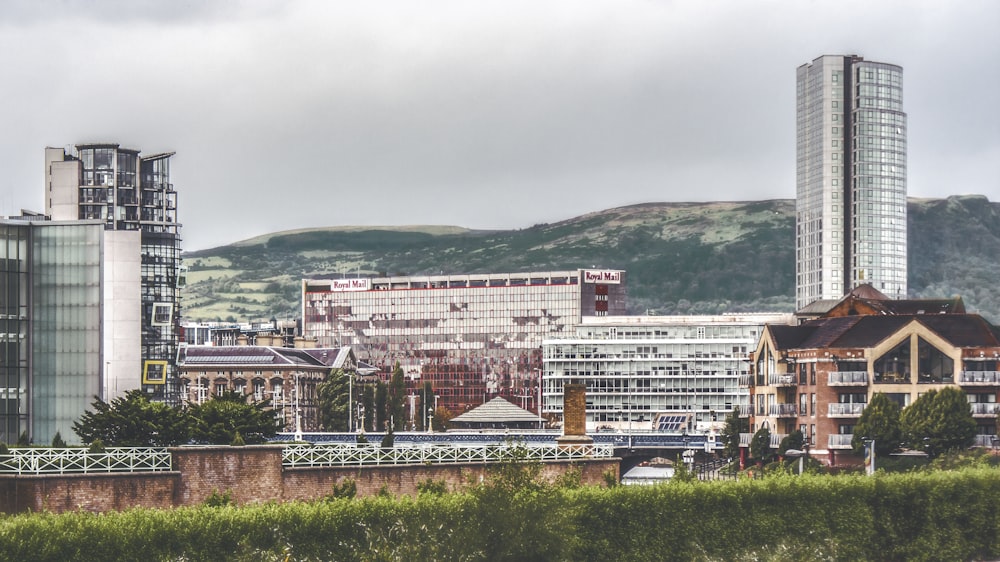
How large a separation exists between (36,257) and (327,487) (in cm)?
7275

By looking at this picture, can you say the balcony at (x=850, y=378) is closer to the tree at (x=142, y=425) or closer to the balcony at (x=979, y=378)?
the balcony at (x=979, y=378)

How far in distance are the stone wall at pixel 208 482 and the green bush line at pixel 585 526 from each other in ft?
15.3

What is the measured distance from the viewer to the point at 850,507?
322 feet

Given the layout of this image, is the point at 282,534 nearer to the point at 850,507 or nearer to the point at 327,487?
the point at 327,487

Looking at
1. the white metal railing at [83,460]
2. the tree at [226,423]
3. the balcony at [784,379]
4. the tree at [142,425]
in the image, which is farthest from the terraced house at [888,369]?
the white metal railing at [83,460]

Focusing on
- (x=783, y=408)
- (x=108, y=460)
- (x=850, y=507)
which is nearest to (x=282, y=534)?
(x=108, y=460)

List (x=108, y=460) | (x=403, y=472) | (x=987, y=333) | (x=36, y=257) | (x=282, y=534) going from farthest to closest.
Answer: (x=987, y=333) → (x=36, y=257) → (x=403, y=472) → (x=108, y=460) → (x=282, y=534)

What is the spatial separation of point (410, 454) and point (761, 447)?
80.5 meters

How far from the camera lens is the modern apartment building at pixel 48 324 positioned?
152750 millimetres

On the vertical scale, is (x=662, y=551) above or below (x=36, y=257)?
below

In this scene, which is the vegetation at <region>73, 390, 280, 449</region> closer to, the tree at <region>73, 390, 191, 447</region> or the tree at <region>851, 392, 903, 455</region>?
the tree at <region>73, 390, 191, 447</region>

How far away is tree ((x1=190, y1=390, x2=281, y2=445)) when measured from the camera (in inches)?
3959

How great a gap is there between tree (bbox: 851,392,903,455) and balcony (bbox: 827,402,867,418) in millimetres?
4562

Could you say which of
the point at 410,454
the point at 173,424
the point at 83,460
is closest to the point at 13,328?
the point at 173,424
